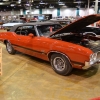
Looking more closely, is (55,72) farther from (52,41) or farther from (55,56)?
(52,41)

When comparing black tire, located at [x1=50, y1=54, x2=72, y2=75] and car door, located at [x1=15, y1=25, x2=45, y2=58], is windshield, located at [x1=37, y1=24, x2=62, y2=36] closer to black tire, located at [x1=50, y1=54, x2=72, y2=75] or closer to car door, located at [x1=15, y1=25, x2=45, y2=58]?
car door, located at [x1=15, y1=25, x2=45, y2=58]

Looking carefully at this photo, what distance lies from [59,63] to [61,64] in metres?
0.06

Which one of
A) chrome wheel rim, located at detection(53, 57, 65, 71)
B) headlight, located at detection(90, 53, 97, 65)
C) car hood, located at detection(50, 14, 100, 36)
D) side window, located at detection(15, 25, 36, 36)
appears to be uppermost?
car hood, located at detection(50, 14, 100, 36)

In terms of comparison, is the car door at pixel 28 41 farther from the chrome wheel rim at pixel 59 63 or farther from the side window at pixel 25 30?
the chrome wheel rim at pixel 59 63

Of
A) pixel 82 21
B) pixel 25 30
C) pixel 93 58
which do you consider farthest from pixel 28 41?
pixel 93 58

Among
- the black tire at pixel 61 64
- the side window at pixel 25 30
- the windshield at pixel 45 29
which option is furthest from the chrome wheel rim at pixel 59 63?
the side window at pixel 25 30

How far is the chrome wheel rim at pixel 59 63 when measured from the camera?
3980 mm

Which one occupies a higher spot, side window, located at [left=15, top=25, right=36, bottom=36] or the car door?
side window, located at [left=15, top=25, right=36, bottom=36]

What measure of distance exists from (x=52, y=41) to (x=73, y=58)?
78cm

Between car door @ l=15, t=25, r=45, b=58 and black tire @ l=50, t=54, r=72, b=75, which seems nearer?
black tire @ l=50, t=54, r=72, b=75

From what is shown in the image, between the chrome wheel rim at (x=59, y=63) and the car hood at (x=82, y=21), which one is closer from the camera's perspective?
the car hood at (x=82, y=21)

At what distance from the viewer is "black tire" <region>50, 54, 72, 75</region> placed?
3.82 meters

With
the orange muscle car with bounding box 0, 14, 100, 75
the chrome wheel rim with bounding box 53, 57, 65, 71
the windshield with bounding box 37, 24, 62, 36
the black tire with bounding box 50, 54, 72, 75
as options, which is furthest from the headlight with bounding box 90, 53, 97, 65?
the windshield with bounding box 37, 24, 62, 36

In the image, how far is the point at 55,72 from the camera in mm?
4242
